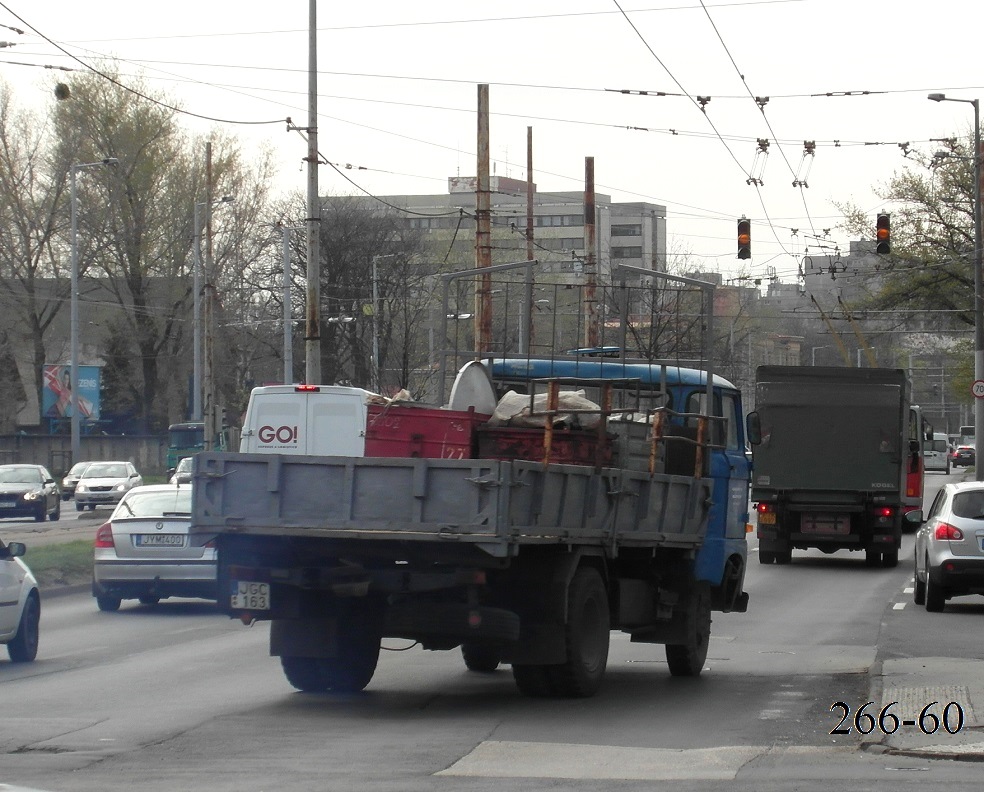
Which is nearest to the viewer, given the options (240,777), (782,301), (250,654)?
(240,777)

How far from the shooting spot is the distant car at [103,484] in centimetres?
4659

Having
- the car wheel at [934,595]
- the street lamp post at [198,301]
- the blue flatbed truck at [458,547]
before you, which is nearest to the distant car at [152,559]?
the blue flatbed truck at [458,547]

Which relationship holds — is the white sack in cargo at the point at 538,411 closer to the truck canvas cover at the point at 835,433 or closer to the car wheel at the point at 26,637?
the car wheel at the point at 26,637

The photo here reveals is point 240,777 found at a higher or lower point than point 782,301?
lower

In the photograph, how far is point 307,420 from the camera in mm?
25688

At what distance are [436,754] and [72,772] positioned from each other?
6.10 ft

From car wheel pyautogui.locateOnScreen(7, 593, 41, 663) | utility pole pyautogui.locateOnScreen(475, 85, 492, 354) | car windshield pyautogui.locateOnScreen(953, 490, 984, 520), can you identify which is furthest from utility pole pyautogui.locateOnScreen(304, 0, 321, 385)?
car wheel pyautogui.locateOnScreen(7, 593, 41, 663)

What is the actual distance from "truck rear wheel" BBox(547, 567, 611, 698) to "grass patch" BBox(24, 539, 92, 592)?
1132 cm

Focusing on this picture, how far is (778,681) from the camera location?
39.8 feet

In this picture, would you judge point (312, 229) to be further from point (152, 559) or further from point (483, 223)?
point (152, 559)

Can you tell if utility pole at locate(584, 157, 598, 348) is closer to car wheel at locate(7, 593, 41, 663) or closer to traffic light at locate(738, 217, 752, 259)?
traffic light at locate(738, 217, 752, 259)

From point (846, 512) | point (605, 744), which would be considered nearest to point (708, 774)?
point (605, 744)

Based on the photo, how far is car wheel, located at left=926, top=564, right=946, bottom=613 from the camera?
17750 mm

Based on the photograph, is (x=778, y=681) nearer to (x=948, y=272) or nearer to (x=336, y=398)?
(x=336, y=398)
